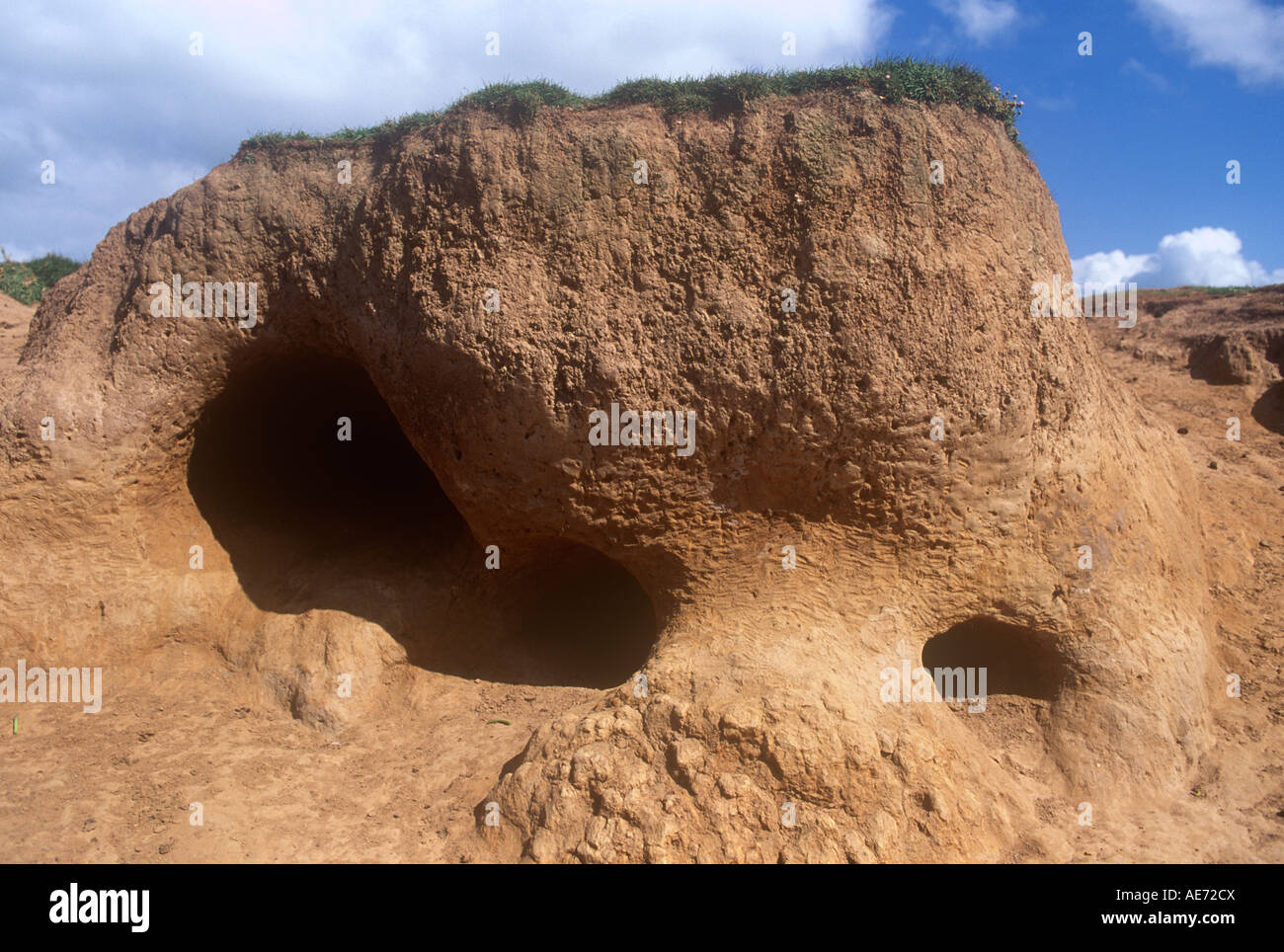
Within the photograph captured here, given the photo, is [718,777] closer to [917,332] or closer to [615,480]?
[615,480]

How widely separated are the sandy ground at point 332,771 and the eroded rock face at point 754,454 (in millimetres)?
279

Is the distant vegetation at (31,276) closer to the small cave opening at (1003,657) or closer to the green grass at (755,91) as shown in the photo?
the green grass at (755,91)

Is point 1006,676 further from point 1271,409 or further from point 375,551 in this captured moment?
point 1271,409

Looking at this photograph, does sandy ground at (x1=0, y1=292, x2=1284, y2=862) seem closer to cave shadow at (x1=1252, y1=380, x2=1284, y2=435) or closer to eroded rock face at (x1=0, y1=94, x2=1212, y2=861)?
eroded rock face at (x1=0, y1=94, x2=1212, y2=861)

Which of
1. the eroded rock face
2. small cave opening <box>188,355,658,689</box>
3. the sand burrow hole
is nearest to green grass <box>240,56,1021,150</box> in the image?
the eroded rock face

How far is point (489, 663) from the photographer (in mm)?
6074

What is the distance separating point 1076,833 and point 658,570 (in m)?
2.82

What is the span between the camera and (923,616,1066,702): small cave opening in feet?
17.3

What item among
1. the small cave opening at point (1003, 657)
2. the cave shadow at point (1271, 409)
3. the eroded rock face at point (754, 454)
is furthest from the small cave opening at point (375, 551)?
the cave shadow at point (1271, 409)

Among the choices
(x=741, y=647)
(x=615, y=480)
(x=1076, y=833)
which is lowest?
(x=1076, y=833)

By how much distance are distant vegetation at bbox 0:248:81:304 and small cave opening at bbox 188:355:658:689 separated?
28.5 ft

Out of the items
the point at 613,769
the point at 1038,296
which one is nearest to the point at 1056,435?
the point at 1038,296

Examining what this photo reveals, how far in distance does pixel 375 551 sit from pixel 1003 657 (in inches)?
186

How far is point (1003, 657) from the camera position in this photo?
557 cm
